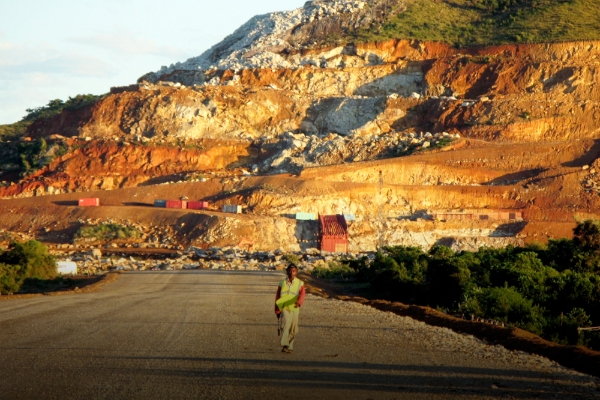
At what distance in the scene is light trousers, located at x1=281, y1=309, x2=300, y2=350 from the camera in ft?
44.9

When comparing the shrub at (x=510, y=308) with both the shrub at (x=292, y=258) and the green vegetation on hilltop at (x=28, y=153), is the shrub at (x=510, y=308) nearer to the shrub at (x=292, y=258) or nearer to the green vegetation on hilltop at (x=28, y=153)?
the shrub at (x=292, y=258)

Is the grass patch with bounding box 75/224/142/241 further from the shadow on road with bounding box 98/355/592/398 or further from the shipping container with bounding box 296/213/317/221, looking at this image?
the shadow on road with bounding box 98/355/592/398

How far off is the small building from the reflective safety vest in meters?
45.2

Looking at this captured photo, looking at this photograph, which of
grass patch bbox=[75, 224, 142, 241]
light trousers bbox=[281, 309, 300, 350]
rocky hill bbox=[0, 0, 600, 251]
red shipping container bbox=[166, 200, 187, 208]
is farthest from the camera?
red shipping container bbox=[166, 200, 187, 208]

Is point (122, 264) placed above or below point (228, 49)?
below

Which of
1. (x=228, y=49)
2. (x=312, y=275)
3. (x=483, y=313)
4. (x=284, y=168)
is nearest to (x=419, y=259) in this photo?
(x=312, y=275)

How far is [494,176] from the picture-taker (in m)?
69.2

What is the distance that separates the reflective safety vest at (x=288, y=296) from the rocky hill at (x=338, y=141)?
45322 millimetres

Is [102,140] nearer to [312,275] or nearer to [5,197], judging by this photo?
[5,197]

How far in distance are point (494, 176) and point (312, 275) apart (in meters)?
29.3

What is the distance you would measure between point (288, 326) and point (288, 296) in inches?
21.8

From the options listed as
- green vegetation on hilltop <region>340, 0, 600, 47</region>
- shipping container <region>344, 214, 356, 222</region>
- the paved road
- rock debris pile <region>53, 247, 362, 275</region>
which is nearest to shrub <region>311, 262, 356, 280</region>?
rock debris pile <region>53, 247, 362, 275</region>

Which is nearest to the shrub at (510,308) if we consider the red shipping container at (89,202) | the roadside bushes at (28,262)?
the roadside bushes at (28,262)

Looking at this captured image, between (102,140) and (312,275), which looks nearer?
(312,275)
